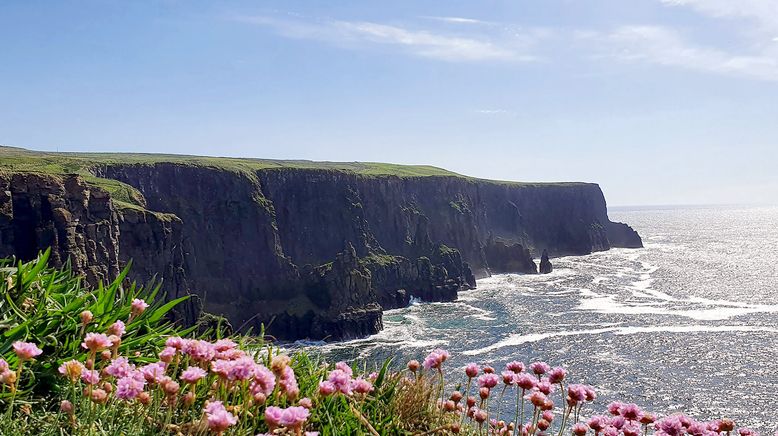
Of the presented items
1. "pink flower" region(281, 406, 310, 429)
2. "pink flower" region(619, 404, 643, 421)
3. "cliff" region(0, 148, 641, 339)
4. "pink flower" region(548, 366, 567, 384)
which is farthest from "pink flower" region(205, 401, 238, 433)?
"cliff" region(0, 148, 641, 339)

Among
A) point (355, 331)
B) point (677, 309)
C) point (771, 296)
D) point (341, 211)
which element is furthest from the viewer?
point (341, 211)

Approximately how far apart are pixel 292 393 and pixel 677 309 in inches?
4393

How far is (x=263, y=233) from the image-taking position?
4555 inches

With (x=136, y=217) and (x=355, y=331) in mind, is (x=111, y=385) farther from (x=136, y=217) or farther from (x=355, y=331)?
(x=355, y=331)

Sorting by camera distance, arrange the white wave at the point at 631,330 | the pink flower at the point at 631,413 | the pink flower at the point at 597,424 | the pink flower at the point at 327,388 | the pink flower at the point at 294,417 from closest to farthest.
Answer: the pink flower at the point at 294,417, the pink flower at the point at 327,388, the pink flower at the point at 597,424, the pink flower at the point at 631,413, the white wave at the point at 631,330

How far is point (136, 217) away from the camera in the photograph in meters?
79.3

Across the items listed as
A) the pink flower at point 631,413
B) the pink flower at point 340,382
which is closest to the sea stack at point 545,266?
the pink flower at point 631,413

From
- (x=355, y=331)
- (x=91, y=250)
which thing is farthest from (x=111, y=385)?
(x=355, y=331)

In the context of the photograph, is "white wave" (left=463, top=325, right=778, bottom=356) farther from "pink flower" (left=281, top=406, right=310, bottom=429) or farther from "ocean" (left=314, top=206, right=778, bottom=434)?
"pink flower" (left=281, top=406, right=310, bottom=429)

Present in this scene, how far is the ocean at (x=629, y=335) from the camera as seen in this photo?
5597 cm

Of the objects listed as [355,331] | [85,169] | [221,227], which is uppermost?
[85,169]

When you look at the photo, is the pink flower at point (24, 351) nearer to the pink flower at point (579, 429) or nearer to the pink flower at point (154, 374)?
the pink flower at point (154, 374)

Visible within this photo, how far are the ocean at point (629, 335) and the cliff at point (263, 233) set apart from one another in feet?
36.2

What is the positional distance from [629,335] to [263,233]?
6850 cm
